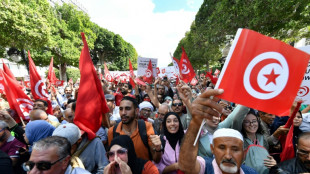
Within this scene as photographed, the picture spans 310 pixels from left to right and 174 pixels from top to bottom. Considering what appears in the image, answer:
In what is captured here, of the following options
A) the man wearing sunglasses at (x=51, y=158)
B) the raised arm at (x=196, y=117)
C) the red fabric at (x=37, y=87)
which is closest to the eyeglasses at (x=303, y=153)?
the raised arm at (x=196, y=117)

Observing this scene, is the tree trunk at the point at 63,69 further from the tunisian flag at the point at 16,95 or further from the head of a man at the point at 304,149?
the head of a man at the point at 304,149

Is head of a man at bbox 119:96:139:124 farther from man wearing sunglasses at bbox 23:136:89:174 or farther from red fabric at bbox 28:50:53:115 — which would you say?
red fabric at bbox 28:50:53:115

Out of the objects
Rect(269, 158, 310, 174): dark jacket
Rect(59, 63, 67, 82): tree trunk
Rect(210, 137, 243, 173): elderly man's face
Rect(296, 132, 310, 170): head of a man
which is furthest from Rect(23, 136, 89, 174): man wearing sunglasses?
Rect(59, 63, 67, 82): tree trunk

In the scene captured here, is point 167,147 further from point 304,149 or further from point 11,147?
point 11,147

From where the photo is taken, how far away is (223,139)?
1.73m

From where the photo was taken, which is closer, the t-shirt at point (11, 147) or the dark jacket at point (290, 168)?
the dark jacket at point (290, 168)

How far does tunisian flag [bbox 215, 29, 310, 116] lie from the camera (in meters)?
1.25

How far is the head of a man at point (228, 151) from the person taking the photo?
5.21 feet

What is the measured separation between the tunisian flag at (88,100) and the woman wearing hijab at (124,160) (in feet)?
2.17

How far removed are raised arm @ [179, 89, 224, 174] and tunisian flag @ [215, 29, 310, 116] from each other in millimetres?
154

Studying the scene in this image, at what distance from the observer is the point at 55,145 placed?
1613 millimetres

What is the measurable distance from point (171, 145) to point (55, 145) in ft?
5.10

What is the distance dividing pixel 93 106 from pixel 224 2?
35.0 ft

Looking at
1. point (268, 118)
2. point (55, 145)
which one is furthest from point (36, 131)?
point (268, 118)
